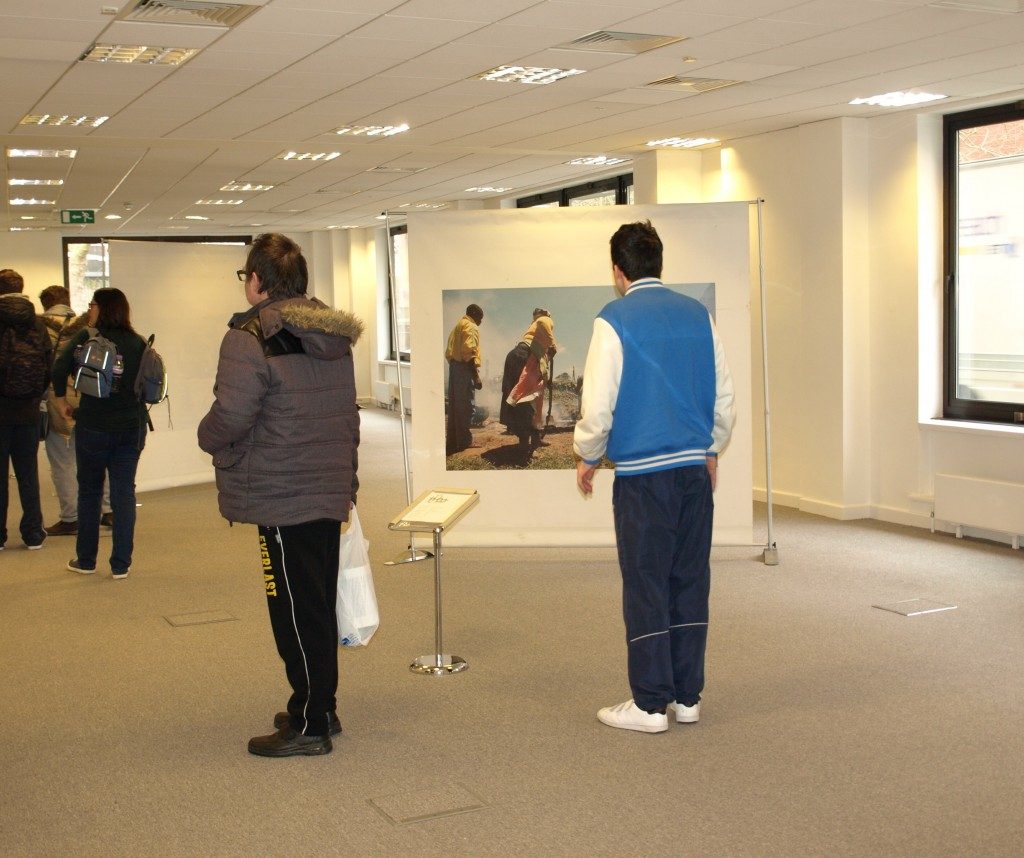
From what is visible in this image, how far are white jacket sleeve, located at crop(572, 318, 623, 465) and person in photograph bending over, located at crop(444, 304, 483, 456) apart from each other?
9.47ft

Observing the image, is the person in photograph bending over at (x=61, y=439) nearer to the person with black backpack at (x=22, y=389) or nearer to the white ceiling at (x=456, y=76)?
the person with black backpack at (x=22, y=389)

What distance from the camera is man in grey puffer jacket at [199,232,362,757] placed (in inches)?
151

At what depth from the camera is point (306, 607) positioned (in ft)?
13.1

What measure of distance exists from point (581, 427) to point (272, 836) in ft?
5.52

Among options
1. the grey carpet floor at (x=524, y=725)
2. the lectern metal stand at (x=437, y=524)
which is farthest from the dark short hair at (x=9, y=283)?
the lectern metal stand at (x=437, y=524)

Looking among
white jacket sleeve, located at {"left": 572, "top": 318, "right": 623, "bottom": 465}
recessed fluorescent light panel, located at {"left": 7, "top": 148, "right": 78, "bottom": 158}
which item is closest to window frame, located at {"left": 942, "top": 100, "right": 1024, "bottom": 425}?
white jacket sleeve, located at {"left": 572, "top": 318, "right": 623, "bottom": 465}

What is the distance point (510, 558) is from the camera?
7.55 metres

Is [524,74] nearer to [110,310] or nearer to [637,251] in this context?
[110,310]

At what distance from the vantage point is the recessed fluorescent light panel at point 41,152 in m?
9.89

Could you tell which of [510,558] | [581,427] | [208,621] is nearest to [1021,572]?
[510,558]

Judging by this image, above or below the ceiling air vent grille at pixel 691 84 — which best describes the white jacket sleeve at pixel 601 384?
below

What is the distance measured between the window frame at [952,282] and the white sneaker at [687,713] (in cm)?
480

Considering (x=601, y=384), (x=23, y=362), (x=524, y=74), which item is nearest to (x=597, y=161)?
(x=524, y=74)

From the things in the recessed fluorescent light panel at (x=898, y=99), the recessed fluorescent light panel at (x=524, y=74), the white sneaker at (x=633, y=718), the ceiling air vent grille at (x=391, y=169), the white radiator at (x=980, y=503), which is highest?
the ceiling air vent grille at (x=391, y=169)
